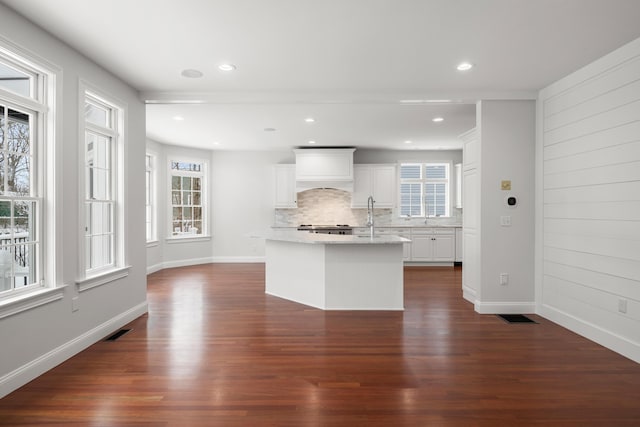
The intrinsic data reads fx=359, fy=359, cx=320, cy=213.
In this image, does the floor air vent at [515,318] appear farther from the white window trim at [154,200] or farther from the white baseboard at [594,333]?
the white window trim at [154,200]

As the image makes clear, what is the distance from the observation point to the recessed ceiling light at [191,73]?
3.58 metres

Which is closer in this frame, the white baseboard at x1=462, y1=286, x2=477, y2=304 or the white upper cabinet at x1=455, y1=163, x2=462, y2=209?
the white baseboard at x1=462, y1=286, x2=477, y2=304

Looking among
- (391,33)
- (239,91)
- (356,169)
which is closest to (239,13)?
(391,33)

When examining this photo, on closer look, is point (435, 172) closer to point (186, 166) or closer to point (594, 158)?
point (594, 158)

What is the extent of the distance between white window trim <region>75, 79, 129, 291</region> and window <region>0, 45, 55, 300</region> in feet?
1.04

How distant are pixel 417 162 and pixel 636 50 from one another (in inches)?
206

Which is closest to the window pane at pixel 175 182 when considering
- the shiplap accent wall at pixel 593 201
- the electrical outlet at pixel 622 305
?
the shiplap accent wall at pixel 593 201

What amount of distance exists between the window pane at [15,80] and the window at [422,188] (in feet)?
22.5

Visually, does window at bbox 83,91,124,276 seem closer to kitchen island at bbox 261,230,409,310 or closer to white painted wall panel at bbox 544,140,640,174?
kitchen island at bbox 261,230,409,310

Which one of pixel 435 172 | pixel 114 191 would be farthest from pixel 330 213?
pixel 114 191

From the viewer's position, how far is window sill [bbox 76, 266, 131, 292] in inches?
124

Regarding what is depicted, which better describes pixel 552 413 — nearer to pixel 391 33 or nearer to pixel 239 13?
pixel 391 33

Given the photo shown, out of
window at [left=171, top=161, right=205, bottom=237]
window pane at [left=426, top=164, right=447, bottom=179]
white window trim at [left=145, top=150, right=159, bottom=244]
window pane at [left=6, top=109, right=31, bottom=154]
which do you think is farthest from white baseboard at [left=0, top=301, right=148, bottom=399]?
window pane at [left=426, top=164, right=447, bottom=179]

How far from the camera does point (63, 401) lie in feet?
7.61
